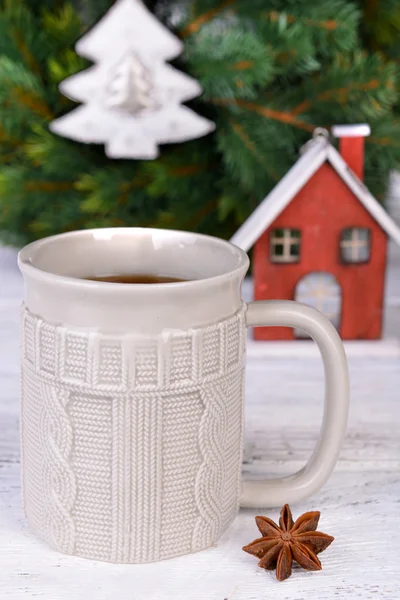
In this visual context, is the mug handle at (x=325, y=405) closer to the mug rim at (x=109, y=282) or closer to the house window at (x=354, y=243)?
the mug rim at (x=109, y=282)

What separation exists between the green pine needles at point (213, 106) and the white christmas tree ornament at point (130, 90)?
32mm

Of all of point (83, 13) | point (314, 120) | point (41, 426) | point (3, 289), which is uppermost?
point (83, 13)

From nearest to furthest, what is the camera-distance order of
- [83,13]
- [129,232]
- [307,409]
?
[129,232]
[307,409]
[83,13]

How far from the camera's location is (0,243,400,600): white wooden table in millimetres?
539

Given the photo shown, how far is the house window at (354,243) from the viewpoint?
106 cm

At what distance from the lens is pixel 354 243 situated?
106 centimetres

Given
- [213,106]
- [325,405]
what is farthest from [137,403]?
[213,106]

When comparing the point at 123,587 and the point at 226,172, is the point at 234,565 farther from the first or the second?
the point at 226,172

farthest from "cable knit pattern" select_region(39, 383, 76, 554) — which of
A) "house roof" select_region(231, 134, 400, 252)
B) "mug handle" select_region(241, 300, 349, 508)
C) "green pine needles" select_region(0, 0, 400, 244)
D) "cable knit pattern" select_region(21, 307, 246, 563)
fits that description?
"green pine needles" select_region(0, 0, 400, 244)

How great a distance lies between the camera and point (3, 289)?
47.8 inches

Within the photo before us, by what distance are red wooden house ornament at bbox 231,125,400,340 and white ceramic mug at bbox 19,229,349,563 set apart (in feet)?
1.51

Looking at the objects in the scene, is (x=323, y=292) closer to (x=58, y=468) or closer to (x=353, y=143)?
(x=353, y=143)

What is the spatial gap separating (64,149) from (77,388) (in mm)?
684

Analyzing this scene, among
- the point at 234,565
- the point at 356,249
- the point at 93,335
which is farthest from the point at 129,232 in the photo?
the point at 356,249
